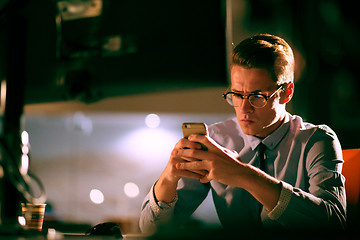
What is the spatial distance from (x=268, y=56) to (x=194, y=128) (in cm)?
45

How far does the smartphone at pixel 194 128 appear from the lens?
124 centimetres

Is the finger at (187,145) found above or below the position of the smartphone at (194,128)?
below

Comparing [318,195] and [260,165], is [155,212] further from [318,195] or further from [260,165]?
[318,195]

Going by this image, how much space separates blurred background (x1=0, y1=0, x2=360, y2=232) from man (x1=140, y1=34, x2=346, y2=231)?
4.9 inches

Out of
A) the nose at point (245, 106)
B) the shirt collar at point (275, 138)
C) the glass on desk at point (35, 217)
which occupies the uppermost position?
the nose at point (245, 106)

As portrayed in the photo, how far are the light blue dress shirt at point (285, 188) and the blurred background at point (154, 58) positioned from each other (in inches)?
5.8

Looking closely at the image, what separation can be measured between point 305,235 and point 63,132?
14.1ft

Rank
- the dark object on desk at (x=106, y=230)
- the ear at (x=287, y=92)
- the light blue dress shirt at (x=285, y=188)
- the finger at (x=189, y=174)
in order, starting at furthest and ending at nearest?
the ear at (x=287, y=92), the finger at (x=189, y=174), the light blue dress shirt at (x=285, y=188), the dark object on desk at (x=106, y=230)

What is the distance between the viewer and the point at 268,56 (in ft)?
4.79

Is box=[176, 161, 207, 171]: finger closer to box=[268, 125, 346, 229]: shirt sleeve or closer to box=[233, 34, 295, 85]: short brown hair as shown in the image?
box=[268, 125, 346, 229]: shirt sleeve

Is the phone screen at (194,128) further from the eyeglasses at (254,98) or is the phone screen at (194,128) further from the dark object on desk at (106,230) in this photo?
the dark object on desk at (106,230)

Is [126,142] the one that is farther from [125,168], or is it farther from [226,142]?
[226,142]

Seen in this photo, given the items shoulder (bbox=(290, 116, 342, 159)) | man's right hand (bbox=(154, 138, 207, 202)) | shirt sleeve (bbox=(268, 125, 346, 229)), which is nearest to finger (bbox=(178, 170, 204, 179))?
man's right hand (bbox=(154, 138, 207, 202))

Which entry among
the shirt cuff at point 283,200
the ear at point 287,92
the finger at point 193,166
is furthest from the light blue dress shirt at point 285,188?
the finger at point 193,166
